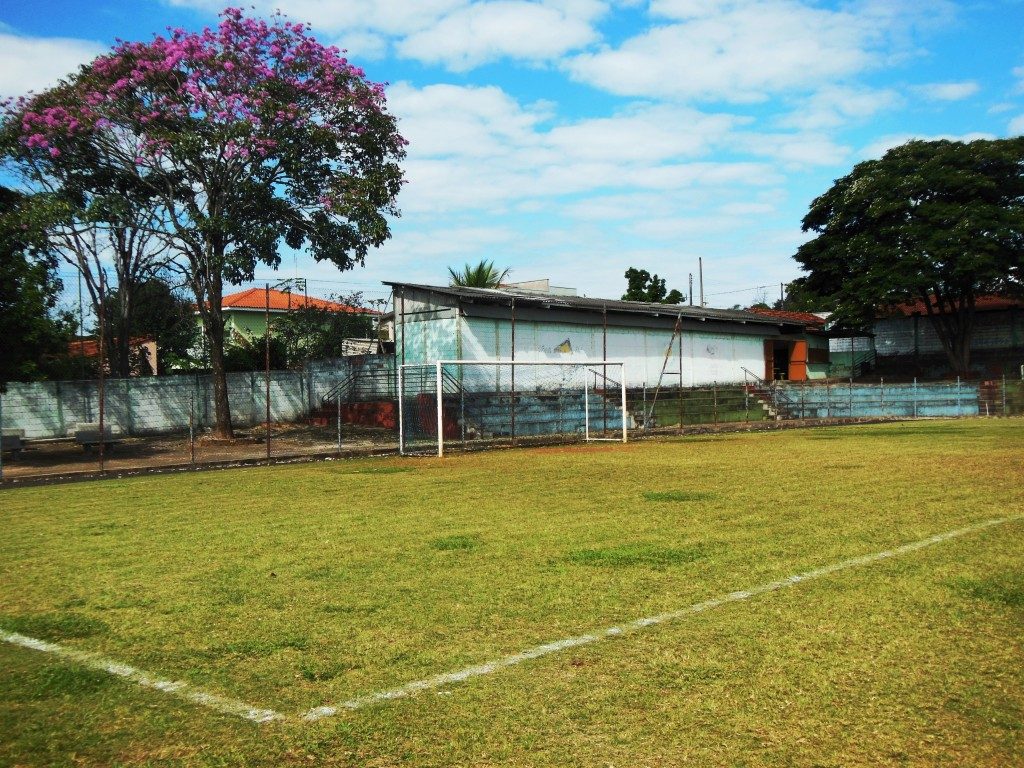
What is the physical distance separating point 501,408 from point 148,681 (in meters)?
20.5

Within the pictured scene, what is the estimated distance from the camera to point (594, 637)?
4.86 m

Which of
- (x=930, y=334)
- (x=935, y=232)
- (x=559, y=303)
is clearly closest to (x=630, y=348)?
(x=559, y=303)

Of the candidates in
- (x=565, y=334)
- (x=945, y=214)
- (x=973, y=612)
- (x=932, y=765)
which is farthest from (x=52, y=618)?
(x=945, y=214)

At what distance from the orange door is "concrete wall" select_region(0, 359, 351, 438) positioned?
2431 cm

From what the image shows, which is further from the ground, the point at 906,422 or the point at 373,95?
the point at 373,95

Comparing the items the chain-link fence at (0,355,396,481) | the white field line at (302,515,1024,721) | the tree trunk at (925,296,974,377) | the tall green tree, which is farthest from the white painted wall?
the white field line at (302,515,1024,721)

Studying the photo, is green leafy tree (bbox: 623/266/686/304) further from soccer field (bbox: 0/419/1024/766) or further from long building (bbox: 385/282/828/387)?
soccer field (bbox: 0/419/1024/766)

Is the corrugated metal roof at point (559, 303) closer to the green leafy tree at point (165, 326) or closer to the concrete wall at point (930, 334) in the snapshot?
the green leafy tree at point (165, 326)

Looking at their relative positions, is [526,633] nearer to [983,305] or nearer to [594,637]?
[594,637]

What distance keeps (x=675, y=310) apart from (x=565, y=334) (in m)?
7.32

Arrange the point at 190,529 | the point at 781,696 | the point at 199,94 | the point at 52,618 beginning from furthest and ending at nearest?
1. the point at 199,94
2. the point at 190,529
3. the point at 52,618
4. the point at 781,696

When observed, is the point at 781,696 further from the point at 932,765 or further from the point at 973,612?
the point at 973,612

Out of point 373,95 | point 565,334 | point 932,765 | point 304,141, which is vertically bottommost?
point 932,765

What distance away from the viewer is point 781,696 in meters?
3.89
